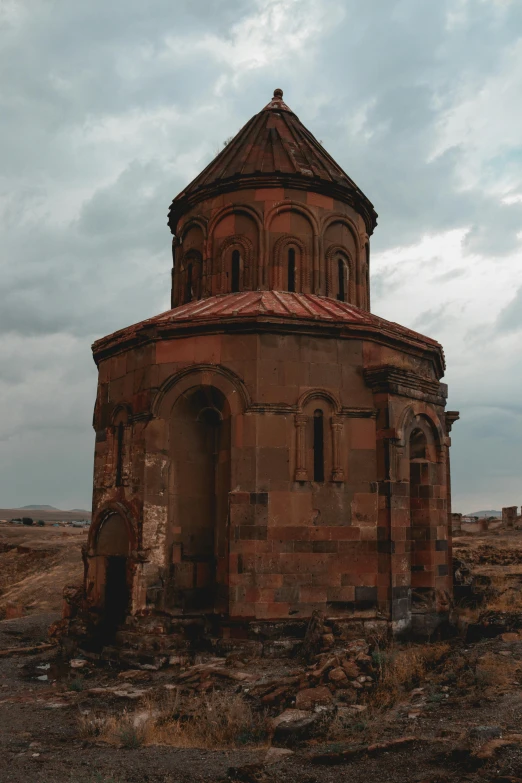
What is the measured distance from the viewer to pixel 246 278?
1264 centimetres

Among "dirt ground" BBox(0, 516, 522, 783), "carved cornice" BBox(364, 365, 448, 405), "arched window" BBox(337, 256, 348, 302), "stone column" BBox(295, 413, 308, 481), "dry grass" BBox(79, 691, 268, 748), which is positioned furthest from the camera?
"arched window" BBox(337, 256, 348, 302)

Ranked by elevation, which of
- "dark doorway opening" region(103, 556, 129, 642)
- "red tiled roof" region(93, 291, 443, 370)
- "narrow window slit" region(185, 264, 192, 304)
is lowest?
"dark doorway opening" region(103, 556, 129, 642)

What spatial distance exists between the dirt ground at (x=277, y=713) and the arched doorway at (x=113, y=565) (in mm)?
1066

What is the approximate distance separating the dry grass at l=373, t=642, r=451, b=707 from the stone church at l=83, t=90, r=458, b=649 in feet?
2.22

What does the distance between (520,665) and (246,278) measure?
7.72 meters

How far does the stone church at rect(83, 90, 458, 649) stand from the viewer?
9734 mm

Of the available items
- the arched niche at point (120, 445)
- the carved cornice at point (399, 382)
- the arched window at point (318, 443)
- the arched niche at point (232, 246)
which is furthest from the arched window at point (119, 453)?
the carved cornice at point (399, 382)

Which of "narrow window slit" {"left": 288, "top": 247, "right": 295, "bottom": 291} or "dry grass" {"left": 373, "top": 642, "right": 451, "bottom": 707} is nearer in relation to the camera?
"dry grass" {"left": 373, "top": 642, "right": 451, "bottom": 707}

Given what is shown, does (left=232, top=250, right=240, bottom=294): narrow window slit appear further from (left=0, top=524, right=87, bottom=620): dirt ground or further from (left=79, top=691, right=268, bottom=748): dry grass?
(left=0, top=524, right=87, bottom=620): dirt ground

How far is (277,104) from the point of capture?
1480cm

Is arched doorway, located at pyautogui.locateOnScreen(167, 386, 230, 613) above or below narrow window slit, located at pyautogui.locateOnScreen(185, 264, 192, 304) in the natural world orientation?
below

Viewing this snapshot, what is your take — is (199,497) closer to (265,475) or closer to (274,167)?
(265,475)

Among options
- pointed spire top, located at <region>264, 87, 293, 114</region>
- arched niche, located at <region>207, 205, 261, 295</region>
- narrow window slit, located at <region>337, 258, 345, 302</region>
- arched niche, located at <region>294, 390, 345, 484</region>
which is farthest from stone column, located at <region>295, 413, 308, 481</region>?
pointed spire top, located at <region>264, 87, 293, 114</region>

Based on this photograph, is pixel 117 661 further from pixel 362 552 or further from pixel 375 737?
Result: pixel 375 737
